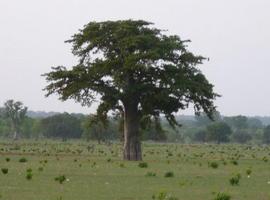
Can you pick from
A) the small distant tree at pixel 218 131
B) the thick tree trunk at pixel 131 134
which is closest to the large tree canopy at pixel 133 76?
the thick tree trunk at pixel 131 134

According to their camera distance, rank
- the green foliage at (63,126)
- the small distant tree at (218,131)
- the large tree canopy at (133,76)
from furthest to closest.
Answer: the green foliage at (63,126) < the small distant tree at (218,131) < the large tree canopy at (133,76)

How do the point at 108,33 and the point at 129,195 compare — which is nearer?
the point at 129,195

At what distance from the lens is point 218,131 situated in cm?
17675

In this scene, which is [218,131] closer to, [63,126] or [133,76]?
[63,126]

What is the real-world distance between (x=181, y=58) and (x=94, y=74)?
20.6ft

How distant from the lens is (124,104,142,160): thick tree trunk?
51281 millimetres

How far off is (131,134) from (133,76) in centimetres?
451

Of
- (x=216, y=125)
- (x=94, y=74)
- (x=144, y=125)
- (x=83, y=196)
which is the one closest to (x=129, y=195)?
(x=83, y=196)

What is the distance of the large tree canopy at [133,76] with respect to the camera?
4850 cm

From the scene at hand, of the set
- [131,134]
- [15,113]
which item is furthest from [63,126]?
[131,134]

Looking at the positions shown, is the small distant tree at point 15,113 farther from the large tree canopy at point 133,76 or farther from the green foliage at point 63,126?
the large tree canopy at point 133,76

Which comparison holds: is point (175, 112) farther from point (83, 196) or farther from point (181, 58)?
point (83, 196)

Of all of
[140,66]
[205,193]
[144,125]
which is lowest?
[205,193]

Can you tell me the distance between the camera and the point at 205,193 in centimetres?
2195
